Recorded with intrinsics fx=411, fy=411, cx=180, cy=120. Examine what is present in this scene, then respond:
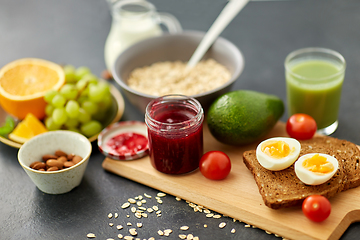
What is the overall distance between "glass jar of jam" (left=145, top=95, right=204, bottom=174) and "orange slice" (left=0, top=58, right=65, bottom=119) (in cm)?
76

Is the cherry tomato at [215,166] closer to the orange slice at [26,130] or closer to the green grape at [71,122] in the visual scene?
the green grape at [71,122]

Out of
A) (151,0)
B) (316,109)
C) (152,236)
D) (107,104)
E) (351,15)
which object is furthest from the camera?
(151,0)

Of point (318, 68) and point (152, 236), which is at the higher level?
point (318, 68)

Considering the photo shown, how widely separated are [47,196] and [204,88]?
114 cm

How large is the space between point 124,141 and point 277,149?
92 cm

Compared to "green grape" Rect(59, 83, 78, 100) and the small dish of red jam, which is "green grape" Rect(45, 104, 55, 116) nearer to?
"green grape" Rect(59, 83, 78, 100)

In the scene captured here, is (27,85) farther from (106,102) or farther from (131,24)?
(131,24)

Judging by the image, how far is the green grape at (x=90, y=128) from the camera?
8.24ft

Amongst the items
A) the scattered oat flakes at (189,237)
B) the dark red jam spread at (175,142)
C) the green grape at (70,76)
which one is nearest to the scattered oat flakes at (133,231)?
the scattered oat flakes at (189,237)

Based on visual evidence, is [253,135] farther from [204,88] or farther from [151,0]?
[151,0]

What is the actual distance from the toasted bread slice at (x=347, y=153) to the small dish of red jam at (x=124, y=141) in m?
0.96

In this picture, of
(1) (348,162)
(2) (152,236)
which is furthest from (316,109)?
(2) (152,236)

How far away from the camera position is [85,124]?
2.54m

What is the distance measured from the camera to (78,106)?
2.50 metres
